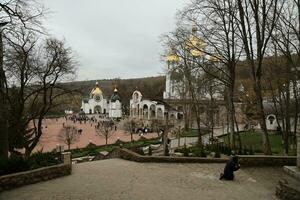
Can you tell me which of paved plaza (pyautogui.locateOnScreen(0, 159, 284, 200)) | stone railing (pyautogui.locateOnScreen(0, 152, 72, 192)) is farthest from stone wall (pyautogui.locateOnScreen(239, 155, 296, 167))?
stone railing (pyautogui.locateOnScreen(0, 152, 72, 192))

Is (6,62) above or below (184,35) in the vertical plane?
below

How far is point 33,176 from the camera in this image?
45.5 ft

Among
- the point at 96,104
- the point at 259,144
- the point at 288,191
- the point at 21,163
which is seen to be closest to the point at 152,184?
the point at 288,191

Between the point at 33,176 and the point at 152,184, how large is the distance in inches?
161

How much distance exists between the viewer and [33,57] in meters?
23.2

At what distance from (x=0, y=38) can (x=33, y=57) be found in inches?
313

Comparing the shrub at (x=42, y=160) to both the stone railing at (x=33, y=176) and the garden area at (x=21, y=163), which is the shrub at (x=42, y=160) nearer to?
the garden area at (x=21, y=163)

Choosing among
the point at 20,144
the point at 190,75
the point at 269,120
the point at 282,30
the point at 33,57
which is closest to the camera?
the point at 282,30

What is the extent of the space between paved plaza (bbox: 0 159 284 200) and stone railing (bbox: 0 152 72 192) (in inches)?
12.4

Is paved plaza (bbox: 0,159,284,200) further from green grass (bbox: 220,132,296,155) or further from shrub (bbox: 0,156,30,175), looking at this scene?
green grass (bbox: 220,132,296,155)

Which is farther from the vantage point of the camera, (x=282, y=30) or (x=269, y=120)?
(x=269, y=120)

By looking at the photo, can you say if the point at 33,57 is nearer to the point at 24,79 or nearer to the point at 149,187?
the point at 24,79

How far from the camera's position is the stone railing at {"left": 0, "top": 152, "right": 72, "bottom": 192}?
505 inches

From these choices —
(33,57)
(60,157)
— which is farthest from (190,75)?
(60,157)
